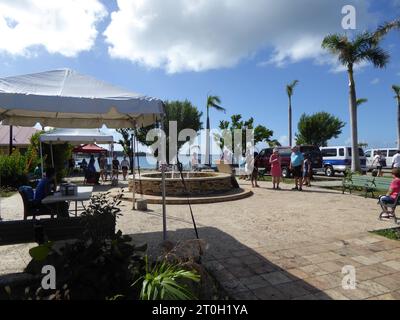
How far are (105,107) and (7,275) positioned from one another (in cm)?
257

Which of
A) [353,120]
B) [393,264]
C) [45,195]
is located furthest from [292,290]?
[353,120]

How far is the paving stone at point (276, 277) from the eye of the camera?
3.81 metres

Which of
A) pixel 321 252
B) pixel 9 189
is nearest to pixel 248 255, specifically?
pixel 321 252

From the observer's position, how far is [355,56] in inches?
769

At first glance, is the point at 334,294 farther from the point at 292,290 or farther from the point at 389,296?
the point at 389,296

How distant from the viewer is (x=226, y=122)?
33.9 meters

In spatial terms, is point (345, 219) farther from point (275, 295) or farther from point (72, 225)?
point (72, 225)

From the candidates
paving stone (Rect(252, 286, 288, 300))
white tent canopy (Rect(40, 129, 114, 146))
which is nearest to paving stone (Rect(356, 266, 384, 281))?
paving stone (Rect(252, 286, 288, 300))

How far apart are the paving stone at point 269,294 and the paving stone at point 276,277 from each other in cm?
18

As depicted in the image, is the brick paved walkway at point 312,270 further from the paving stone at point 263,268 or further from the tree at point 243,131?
the tree at point 243,131

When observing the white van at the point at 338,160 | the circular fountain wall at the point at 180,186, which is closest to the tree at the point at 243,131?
the white van at the point at 338,160

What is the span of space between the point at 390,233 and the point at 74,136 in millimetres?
12696

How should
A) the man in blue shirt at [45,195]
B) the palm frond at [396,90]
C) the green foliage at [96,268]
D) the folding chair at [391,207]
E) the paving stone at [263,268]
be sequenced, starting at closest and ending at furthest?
the green foliage at [96,268] → the paving stone at [263,268] → the man in blue shirt at [45,195] → the folding chair at [391,207] → the palm frond at [396,90]
